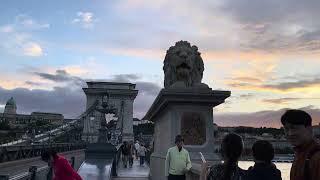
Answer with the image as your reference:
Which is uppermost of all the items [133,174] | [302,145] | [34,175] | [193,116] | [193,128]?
[193,116]

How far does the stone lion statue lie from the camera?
10.9 m

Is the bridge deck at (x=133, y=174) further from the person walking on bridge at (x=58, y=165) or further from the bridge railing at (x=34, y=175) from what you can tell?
the person walking on bridge at (x=58, y=165)

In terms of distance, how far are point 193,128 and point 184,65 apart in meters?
1.68

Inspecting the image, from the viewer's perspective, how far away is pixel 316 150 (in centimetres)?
289

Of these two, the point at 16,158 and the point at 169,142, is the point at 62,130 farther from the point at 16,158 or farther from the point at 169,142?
the point at 169,142

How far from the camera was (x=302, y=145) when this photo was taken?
3.01m

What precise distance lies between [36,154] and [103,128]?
1838 cm

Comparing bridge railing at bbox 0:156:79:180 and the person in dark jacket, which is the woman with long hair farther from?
bridge railing at bbox 0:156:79:180

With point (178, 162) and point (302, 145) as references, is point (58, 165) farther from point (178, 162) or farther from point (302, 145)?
point (302, 145)

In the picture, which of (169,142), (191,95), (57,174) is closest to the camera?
(57,174)

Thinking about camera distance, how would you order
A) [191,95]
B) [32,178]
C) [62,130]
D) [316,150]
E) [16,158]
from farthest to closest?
[62,130]
[16,158]
[191,95]
[32,178]
[316,150]

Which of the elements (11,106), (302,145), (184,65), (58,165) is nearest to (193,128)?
(184,65)

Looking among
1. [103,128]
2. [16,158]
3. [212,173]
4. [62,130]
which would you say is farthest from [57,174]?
[62,130]

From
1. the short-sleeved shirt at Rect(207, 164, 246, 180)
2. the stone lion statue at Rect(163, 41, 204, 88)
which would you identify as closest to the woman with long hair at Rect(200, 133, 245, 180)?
the short-sleeved shirt at Rect(207, 164, 246, 180)
